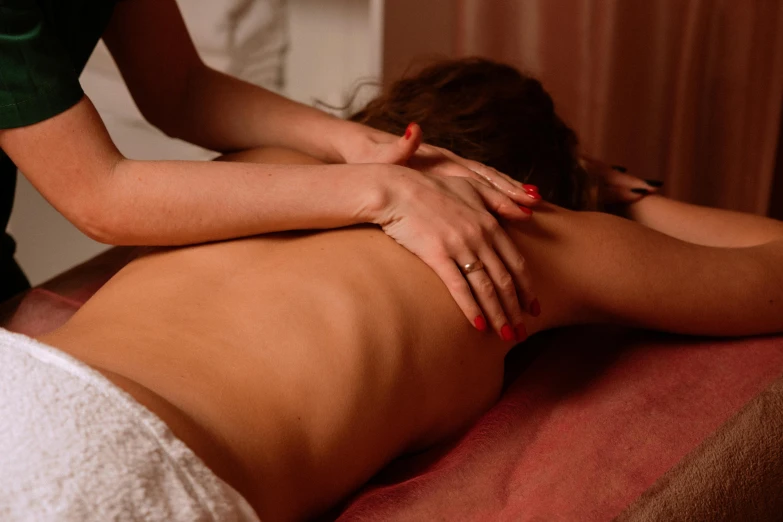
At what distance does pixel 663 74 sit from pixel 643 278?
41.1 inches

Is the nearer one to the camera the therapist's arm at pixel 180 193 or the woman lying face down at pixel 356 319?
the woman lying face down at pixel 356 319

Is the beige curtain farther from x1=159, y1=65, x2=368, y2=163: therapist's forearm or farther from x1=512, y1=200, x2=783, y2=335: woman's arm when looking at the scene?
x1=512, y1=200, x2=783, y2=335: woman's arm

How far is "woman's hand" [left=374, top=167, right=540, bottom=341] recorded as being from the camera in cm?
93

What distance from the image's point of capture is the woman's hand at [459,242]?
36.6 inches

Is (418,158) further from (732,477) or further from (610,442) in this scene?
(732,477)

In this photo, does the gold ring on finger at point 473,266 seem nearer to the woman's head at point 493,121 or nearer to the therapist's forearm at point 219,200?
the therapist's forearm at point 219,200

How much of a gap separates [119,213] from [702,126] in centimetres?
154

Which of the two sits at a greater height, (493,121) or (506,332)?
(493,121)

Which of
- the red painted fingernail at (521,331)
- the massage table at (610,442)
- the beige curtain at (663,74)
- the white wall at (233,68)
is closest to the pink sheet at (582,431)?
the massage table at (610,442)

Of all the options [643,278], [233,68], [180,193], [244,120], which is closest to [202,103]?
[244,120]

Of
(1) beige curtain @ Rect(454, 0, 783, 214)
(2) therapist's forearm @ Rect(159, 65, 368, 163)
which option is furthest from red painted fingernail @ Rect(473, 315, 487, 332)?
(1) beige curtain @ Rect(454, 0, 783, 214)

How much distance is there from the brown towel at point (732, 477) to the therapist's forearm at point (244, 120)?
2.09 ft

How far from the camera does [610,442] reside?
37.3 inches

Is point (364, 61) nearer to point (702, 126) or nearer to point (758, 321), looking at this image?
point (702, 126)
